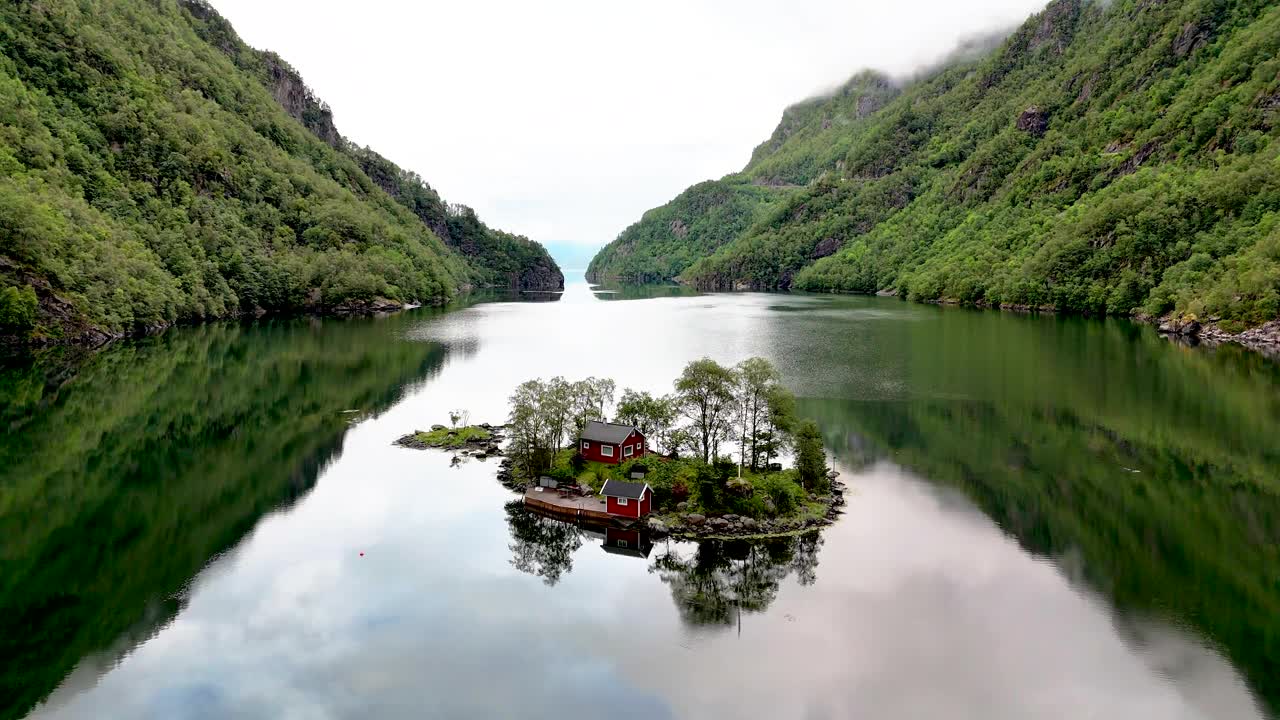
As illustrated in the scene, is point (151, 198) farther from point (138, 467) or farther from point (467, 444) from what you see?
point (467, 444)

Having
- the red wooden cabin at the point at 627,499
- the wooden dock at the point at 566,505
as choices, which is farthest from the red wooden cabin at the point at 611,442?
the red wooden cabin at the point at 627,499

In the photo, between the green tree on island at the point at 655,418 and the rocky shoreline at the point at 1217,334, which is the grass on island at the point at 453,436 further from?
the rocky shoreline at the point at 1217,334

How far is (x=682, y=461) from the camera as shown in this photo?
44.8 m

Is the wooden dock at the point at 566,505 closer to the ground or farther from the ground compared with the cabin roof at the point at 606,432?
closer to the ground

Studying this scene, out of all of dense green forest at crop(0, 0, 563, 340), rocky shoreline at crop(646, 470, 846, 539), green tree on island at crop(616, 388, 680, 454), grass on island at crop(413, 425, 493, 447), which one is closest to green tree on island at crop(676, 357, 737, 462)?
green tree on island at crop(616, 388, 680, 454)

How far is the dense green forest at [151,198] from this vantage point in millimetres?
93312

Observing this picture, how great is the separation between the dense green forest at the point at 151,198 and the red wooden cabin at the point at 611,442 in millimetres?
73443

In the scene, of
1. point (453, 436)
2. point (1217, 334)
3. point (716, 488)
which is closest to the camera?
point (716, 488)

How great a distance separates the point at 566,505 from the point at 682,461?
7.13 m

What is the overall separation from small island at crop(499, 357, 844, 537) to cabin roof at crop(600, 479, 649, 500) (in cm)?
5

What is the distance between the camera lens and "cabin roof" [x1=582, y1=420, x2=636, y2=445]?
45562mm

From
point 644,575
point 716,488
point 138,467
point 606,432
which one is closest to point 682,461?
point 716,488

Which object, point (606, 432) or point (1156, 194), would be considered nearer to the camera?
point (606, 432)

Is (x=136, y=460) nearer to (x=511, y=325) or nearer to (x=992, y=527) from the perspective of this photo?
(x=992, y=527)
